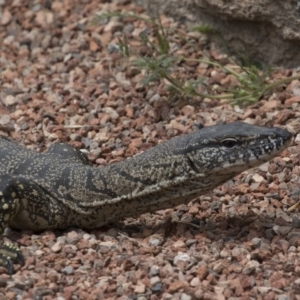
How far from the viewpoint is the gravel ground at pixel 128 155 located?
21.1 feet

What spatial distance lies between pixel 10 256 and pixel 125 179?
117cm

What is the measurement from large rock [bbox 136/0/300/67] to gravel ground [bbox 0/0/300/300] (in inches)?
10.0

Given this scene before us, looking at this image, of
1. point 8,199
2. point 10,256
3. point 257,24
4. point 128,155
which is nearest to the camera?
point 10,256

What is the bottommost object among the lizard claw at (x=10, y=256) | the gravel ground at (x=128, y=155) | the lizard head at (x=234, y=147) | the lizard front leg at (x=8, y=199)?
the gravel ground at (x=128, y=155)

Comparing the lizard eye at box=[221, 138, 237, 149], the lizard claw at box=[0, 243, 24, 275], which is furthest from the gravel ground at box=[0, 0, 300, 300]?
the lizard eye at box=[221, 138, 237, 149]

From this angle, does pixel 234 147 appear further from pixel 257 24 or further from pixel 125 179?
pixel 257 24

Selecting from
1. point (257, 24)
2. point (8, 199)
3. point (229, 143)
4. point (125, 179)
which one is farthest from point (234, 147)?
point (257, 24)

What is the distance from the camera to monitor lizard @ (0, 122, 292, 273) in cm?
700

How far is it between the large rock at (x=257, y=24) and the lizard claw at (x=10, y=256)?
4200 mm

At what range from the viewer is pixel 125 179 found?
7.36m

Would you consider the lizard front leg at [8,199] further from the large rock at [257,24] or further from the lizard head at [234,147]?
the large rock at [257,24]

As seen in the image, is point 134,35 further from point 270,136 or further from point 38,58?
point 270,136

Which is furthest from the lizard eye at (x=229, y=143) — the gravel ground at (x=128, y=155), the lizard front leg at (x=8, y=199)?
the lizard front leg at (x=8, y=199)

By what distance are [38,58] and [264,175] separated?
3870 millimetres
